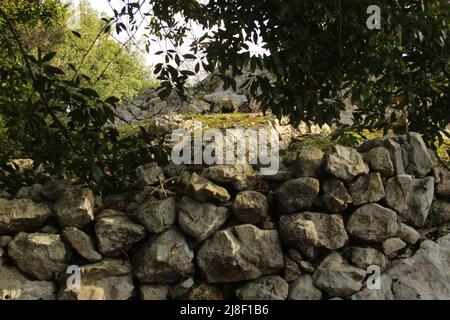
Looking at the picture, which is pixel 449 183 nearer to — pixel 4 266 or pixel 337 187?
pixel 337 187

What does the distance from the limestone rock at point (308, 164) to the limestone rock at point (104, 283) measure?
1.73 meters

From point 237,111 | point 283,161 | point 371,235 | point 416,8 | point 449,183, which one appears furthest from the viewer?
point 237,111

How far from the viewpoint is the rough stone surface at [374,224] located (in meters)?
3.62

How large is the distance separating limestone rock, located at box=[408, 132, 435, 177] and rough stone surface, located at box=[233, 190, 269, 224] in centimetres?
154

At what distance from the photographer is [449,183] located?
156 inches

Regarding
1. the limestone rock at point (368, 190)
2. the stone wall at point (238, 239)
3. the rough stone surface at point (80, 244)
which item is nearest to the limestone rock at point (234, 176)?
the stone wall at point (238, 239)

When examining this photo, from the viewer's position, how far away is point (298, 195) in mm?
3631

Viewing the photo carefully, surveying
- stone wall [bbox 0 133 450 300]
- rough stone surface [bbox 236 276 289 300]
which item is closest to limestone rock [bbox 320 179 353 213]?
stone wall [bbox 0 133 450 300]

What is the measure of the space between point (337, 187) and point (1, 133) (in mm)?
3637

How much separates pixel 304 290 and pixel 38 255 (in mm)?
2216

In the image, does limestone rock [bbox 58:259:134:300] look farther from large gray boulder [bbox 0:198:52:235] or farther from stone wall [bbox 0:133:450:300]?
large gray boulder [bbox 0:198:52:235]

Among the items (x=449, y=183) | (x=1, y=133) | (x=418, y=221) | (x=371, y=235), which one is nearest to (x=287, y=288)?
(x=371, y=235)

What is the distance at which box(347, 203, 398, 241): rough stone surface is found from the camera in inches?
142

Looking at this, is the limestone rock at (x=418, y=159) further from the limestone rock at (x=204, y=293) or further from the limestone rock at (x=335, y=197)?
the limestone rock at (x=204, y=293)
